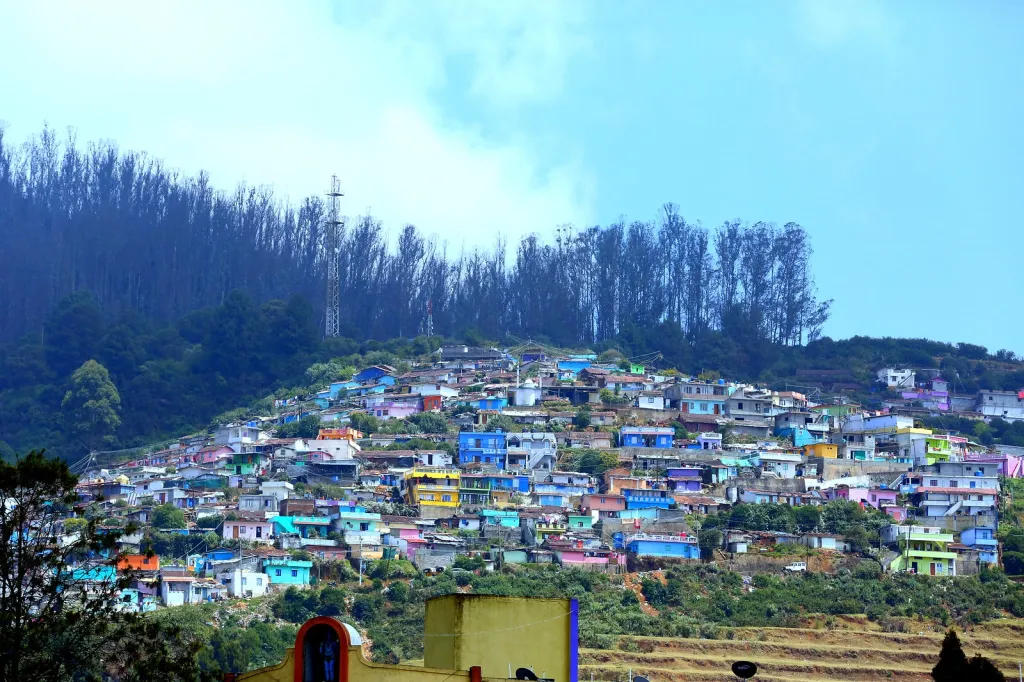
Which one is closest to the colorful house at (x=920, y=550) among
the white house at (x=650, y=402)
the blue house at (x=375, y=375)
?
the white house at (x=650, y=402)

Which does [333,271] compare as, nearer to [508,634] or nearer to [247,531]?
[247,531]

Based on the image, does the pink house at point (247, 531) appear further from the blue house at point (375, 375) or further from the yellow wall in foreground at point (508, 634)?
the yellow wall in foreground at point (508, 634)

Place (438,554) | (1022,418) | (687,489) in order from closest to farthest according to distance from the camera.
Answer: (438,554) < (687,489) < (1022,418)

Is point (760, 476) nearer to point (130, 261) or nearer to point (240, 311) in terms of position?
point (240, 311)

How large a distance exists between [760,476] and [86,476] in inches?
932

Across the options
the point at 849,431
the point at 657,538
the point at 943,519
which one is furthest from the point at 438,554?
the point at 849,431

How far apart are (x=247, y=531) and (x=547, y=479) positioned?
36.4ft

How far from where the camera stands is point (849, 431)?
6506 centimetres

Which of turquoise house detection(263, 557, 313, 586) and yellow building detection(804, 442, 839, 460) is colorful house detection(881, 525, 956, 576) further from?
turquoise house detection(263, 557, 313, 586)

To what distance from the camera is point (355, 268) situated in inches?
3346

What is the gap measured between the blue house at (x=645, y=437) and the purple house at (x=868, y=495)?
7308 mm

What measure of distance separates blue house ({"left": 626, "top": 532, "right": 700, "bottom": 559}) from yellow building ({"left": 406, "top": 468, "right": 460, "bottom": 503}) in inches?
281

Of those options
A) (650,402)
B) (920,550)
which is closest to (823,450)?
(650,402)

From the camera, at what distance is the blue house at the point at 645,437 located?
61.0 m
